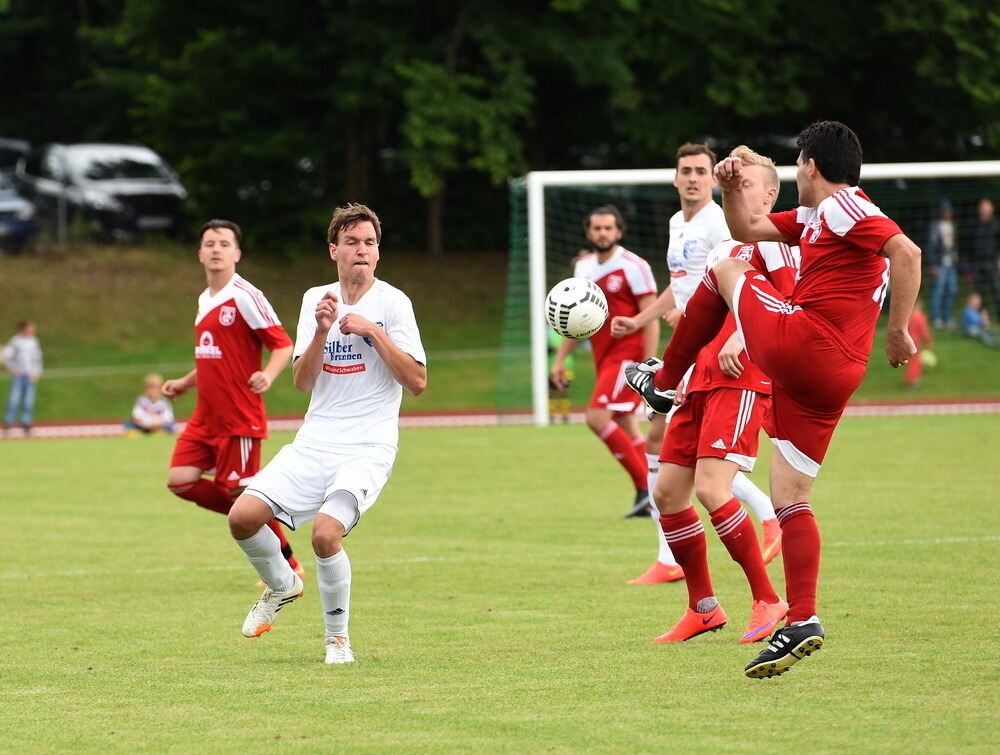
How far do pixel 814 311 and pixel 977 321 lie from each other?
20.5 metres

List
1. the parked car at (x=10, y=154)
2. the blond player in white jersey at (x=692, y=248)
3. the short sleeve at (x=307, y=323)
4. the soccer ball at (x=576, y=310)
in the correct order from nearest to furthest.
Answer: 1. the short sleeve at (x=307, y=323)
2. the soccer ball at (x=576, y=310)
3. the blond player in white jersey at (x=692, y=248)
4. the parked car at (x=10, y=154)

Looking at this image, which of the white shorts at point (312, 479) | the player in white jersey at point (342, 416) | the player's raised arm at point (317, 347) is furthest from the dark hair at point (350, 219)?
the white shorts at point (312, 479)

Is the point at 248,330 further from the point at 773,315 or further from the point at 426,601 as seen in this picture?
the point at 773,315

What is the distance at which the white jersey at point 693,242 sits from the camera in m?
8.34

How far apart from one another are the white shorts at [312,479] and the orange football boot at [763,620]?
1709 millimetres

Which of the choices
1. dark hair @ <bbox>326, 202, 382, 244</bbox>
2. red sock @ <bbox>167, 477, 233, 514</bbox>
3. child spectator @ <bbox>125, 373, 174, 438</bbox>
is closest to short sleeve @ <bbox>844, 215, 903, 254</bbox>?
dark hair @ <bbox>326, 202, 382, 244</bbox>

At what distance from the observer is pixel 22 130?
3959 cm

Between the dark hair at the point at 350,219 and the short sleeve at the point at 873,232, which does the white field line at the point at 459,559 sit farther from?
the short sleeve at the point at 873,232

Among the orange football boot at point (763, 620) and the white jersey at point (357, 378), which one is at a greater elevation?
the white jersey at point (357, 378)

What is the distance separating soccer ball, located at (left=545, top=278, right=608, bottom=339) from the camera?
7707mm

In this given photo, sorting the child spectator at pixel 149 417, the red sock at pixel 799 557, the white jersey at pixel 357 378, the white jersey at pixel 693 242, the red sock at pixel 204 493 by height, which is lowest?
the child spectator at pixel 149 417

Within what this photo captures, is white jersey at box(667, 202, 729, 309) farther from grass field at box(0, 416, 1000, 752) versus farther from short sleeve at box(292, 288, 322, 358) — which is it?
short sleeve at box(292, 288, 322, 358)

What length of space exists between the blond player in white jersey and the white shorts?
215 centimetres

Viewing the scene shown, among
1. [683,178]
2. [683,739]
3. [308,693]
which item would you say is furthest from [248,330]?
[683,739]
